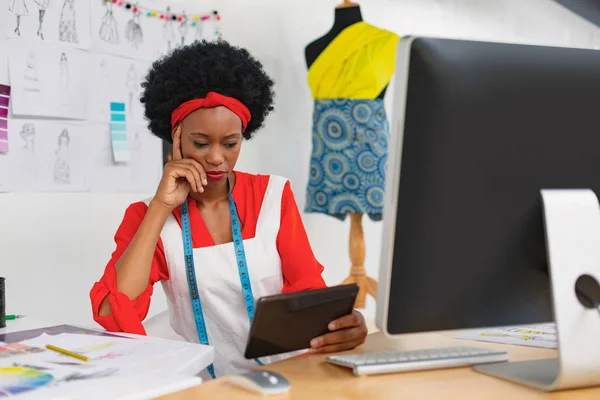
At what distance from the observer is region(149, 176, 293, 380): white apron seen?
5.46 ft

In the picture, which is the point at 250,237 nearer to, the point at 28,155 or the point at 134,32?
the point at 28,155

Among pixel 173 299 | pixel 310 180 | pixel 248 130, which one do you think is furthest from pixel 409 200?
pixel 310 180

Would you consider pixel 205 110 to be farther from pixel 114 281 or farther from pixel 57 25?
pixel 57 25

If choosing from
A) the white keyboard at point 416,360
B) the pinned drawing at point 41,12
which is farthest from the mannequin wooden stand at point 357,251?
the white keyboard at point 416,360

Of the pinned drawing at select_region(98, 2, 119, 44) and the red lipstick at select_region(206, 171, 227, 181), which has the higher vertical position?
the pinned drawing at select_region(98, 2, 119, 44)

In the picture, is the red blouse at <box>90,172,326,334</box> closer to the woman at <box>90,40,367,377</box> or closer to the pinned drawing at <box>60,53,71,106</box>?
the woman at <box>90,40,367,377</box>

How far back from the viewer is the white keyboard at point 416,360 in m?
0.97

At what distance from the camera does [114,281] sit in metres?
1.51

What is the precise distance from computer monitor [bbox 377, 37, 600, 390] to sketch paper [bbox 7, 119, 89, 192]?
196 cm

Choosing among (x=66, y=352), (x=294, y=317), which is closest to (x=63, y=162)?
(x=66, y=352)

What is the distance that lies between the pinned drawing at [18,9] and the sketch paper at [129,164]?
0.44 m

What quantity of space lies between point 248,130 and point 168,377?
3.70 feet

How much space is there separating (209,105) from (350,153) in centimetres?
158

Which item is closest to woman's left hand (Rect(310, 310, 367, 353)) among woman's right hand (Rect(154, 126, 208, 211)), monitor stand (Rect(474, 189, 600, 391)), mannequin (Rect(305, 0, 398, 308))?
monitor stand (Rect(474, 189, 600, 391))
